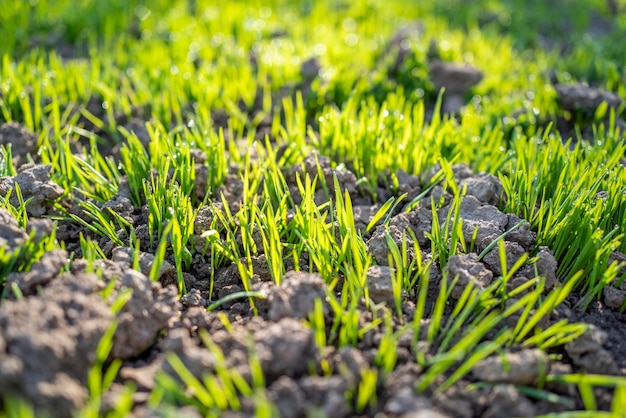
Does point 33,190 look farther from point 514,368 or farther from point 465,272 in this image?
point 514,368

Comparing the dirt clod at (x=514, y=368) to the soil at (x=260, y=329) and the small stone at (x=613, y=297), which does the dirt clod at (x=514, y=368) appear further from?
the small stone at (x=613, y=297)

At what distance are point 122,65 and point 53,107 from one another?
793mm

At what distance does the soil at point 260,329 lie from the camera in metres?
1.48

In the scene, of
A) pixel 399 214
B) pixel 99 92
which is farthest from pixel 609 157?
pixel 99 92

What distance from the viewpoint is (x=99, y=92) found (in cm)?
310

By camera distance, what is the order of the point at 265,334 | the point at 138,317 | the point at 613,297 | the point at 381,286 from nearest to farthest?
the point at 265,334
the point at 138,317
the point at 381,286
the point at 613,297

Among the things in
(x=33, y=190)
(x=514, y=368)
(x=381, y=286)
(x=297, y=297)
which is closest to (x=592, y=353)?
(x=514, y=368)

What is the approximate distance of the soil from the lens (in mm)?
1481

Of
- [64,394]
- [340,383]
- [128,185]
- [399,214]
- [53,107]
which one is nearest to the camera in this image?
[64,394]

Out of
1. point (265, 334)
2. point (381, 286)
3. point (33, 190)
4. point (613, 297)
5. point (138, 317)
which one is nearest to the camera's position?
point (265, 334)

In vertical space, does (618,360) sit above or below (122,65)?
below

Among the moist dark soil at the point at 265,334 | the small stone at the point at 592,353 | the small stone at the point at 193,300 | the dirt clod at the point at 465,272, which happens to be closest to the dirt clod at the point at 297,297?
the moist dark soil at the point at 265,334

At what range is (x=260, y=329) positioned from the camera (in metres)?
1.74

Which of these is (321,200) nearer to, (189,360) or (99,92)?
(189,360)
